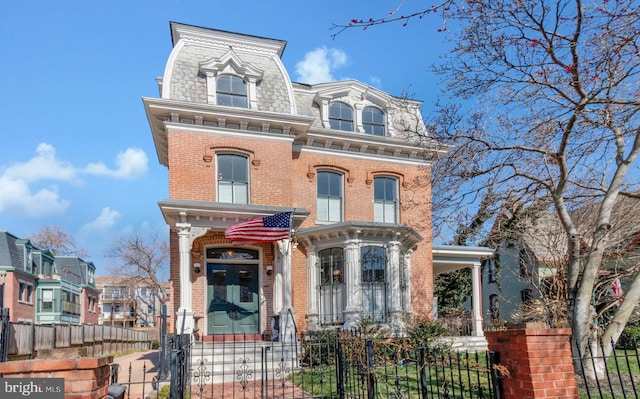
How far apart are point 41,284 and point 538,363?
46.2m

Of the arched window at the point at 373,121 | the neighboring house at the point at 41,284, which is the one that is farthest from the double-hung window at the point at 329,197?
the neighboring house at the point at 41,284

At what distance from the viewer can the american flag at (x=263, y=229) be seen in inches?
523

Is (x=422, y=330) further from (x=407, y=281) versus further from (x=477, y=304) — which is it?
(x=477, y=304)

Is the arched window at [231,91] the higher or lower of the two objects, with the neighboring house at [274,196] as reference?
higher

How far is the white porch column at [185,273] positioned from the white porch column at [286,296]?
2.29 m

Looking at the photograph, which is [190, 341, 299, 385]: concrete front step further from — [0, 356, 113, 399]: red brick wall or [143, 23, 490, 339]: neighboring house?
[0, 356, 113, 399]: red brick wall

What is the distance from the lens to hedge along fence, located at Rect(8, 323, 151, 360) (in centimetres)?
1734

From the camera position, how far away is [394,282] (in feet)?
53.3

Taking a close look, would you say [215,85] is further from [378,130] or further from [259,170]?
[378,130]

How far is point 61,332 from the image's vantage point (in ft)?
69.4

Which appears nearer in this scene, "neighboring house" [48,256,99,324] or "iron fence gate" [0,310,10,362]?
"iron fence gate" [0,310,10,362]

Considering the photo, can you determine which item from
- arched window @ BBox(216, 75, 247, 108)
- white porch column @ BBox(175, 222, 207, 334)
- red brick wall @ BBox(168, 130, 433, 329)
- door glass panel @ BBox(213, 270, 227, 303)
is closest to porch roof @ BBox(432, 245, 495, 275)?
red brick wall @ BBox(168, 130, 433, 329)

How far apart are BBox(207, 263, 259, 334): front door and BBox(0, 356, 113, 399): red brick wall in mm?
11574

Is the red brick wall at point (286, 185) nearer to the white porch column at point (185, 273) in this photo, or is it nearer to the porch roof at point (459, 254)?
the porch roof at point (459, 254)
